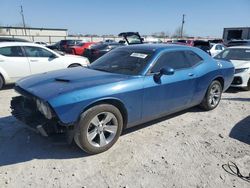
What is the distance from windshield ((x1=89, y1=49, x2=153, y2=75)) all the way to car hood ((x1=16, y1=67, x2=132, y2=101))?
0.72 ft

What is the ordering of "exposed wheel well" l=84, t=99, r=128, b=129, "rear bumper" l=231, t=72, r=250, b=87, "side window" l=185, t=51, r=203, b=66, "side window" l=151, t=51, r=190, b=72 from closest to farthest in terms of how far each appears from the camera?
1. "exposed wheel well" l=84, t=99, r=128, b=129
2. "side window" l=151, t=51, r=190, b=72
3. "side window" l=185, t=51, r=203, b=66
4. "rear bumper" l=231, t=72, r=250, b=87

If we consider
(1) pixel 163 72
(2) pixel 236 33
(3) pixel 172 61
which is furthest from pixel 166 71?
(2) pixel 236 33

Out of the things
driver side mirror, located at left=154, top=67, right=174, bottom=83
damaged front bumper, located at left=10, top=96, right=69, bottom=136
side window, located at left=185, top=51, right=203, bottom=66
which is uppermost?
side window, located at left=185, top=51, right=203, bottom=66

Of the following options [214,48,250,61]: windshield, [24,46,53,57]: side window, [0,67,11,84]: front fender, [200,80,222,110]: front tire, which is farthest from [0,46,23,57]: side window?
[214,48,250,61]: windshield

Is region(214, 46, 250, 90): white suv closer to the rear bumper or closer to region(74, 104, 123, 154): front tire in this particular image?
the rear bumper

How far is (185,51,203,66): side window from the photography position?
5.00m

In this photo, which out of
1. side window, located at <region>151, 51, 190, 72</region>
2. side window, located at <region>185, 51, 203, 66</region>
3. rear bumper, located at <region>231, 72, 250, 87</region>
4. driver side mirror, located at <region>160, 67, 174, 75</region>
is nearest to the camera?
driver side mirror, located at <region>160, 67, 174, 75</region>

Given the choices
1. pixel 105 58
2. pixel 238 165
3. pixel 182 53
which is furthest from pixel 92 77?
pixel 238 165

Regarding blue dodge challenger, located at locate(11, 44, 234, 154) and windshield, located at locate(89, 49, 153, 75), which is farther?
windshield, located at locate(89, 49, 153, 75)

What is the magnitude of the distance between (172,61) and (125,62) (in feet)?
2.96

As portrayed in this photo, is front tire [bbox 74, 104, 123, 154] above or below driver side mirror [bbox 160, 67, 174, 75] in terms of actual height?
below

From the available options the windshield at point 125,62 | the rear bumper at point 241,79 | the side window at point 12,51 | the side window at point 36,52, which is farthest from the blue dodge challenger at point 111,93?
the side window at point 36,52

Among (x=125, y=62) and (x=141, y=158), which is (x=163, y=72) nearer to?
(x=125, y=62)

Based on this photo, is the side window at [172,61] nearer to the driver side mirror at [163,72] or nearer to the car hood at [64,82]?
the driver side mirror at [163,72]
